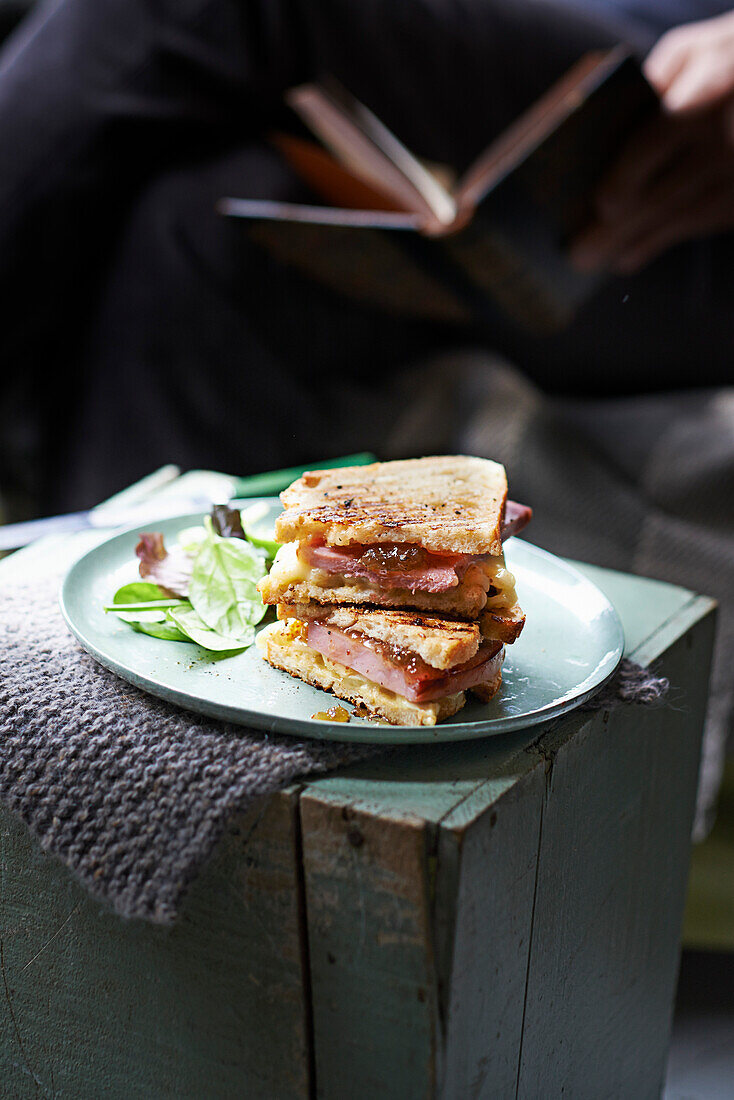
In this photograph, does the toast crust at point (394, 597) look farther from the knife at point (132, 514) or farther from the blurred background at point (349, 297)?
the blurred background at point (349, 297)

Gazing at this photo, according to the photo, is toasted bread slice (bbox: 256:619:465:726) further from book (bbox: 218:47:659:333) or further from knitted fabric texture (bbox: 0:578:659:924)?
book (bbox: 218:47:659:333)

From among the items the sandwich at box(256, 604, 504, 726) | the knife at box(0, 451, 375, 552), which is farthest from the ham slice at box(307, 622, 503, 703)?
the knife at box(0, 451, 375, 552)

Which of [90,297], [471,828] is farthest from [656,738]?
[90,297]

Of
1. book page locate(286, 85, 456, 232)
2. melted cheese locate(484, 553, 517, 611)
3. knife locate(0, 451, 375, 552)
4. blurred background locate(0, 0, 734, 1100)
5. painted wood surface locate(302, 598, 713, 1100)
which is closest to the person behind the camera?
painted wood surface locate(302, 598, 713, 1100)

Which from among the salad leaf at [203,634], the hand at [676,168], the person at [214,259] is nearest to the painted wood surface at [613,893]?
the salad leaf at [203,634]

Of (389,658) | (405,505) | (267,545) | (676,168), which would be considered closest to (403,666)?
(389,658)

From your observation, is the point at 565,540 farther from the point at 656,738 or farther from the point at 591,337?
the point at 656,738
